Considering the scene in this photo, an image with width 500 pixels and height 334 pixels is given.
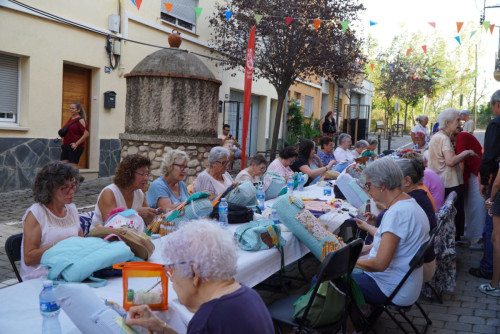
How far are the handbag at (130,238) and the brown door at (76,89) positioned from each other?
31.2 feet

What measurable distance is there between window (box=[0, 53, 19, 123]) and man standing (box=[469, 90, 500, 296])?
30.3 ft

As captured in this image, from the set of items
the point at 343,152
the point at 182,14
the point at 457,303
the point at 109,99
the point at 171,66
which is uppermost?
the point at 182,14

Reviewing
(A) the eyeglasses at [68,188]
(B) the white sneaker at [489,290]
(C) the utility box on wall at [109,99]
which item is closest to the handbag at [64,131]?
(C) the utility box on wall at [109,99]

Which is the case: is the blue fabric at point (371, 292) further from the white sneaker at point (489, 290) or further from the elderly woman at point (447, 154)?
the elderly woman at point (447, 154)

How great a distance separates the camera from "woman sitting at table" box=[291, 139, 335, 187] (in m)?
8.27

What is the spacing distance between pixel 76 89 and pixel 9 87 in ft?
6.33

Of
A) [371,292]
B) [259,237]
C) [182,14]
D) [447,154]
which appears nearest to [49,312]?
[259,237]

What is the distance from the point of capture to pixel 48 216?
324 cm

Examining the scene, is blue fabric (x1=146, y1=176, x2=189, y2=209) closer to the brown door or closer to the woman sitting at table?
the woman sitting at table

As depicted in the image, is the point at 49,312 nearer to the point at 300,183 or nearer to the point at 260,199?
the point at 260,199

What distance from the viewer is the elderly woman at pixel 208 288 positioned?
1.88 meters

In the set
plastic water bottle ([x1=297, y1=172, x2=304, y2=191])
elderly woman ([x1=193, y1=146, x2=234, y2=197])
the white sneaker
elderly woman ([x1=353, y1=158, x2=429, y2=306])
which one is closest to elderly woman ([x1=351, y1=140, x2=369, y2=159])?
plastic water bottle ([x1=297, y1=172, x2=304, y2=191])

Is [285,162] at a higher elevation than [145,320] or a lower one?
higher

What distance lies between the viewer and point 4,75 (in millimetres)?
10273
